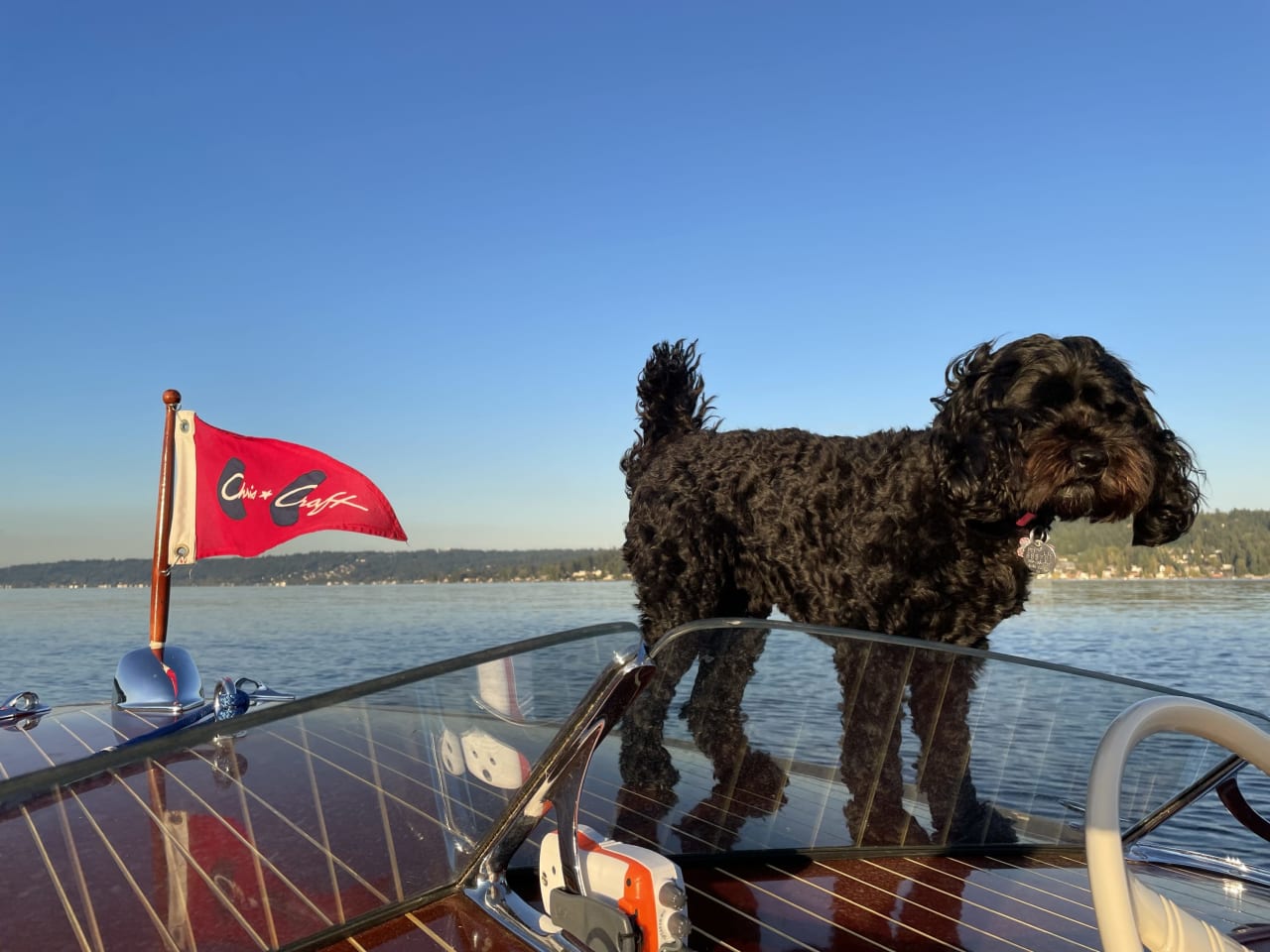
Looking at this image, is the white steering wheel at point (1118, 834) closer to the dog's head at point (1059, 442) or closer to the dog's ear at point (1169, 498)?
the dog's head at point (1059, 442)

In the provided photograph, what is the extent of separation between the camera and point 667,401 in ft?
16.6

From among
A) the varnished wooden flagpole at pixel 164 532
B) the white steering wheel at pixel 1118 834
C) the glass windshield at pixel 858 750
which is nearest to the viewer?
the white steering wheel at pixel 1118 834

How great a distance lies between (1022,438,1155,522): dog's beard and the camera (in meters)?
3.40

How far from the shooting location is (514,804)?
1.56 metres

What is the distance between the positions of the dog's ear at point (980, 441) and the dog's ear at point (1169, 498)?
655 mm

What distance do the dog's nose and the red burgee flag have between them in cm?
422

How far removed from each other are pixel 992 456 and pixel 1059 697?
201 centimetres

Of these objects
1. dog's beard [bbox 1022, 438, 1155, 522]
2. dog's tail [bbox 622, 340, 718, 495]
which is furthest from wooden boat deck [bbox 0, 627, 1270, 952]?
dog's tail [bbox 622, 340, 718, 495]

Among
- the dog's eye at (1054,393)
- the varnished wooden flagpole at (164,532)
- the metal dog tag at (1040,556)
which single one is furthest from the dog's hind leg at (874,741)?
the varnished wooden flagpole at (164,532)

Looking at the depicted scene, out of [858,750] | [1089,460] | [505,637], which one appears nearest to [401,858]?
[858,750]

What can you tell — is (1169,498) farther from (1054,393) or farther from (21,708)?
(21,708)

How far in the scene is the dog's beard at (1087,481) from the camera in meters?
3.40

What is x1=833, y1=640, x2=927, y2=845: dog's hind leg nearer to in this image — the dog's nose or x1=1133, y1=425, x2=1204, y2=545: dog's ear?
the dog's nose

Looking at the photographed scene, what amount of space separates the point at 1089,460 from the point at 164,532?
5.01 metres
